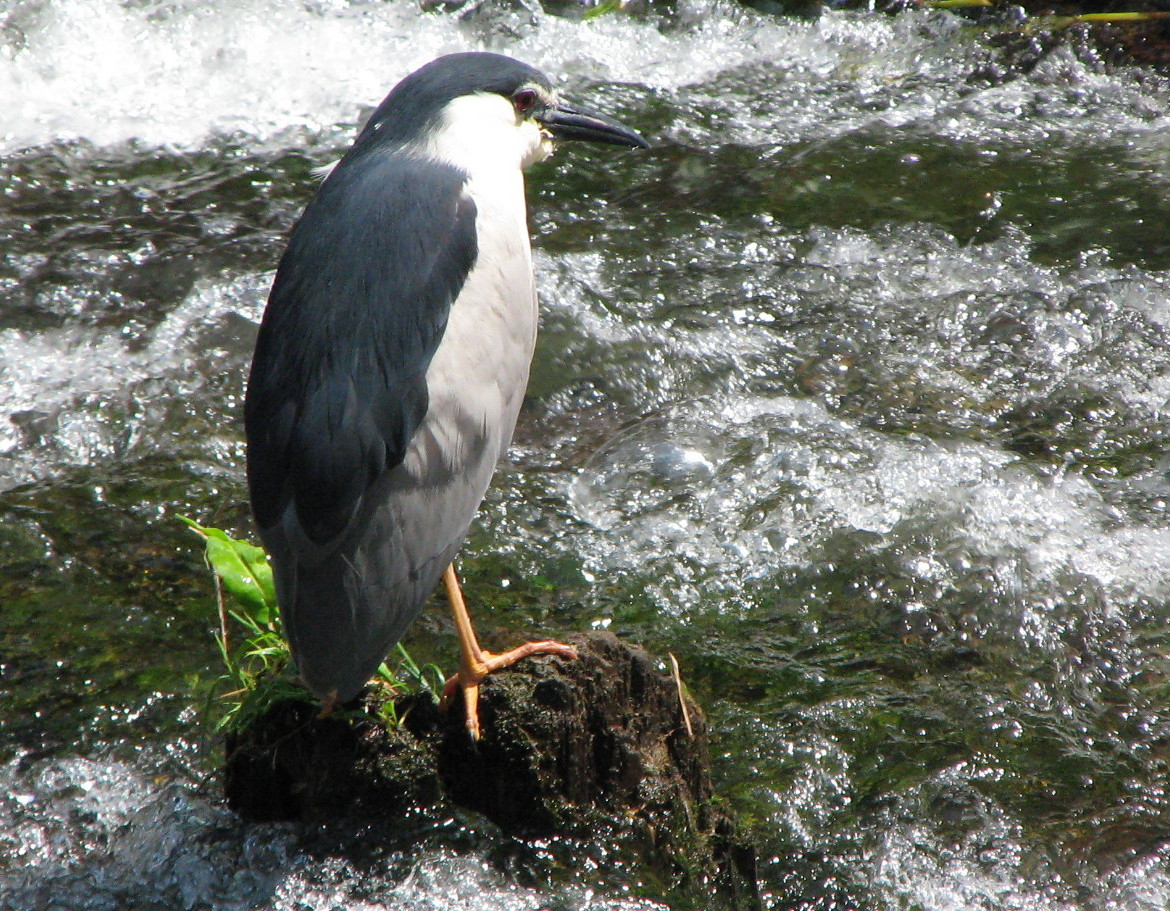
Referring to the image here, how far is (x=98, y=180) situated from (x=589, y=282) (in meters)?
2.52

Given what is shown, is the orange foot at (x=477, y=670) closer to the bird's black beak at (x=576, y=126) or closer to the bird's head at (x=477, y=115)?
the bird's head at (x=477, y=115)

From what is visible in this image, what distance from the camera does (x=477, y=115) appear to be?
3.32 m

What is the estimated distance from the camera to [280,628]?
2.97 metres

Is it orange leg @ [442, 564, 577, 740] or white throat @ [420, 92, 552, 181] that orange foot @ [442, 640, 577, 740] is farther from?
white throat @ [420, 92, 552, 181]

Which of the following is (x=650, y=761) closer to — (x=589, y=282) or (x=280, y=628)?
(x=280, y=628)

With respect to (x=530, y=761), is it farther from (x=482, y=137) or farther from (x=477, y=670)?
(x=482, y=137)

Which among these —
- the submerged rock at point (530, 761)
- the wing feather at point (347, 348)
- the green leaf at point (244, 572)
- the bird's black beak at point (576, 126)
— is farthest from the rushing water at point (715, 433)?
the bird's black beak at point (576, 126)

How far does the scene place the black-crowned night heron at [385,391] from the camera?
102 inches

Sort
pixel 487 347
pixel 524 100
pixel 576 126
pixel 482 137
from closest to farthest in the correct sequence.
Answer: pixel 487 347 → pixel 482 137 → pixel 524 100 → pixel 576 126

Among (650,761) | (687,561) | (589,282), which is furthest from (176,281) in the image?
(650,761)

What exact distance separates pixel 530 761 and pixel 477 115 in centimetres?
173

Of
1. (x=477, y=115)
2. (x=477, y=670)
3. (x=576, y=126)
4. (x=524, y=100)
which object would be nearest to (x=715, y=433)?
(x=576, y=126)

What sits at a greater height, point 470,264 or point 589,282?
point 470,264

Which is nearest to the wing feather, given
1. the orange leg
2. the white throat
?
the white throat
